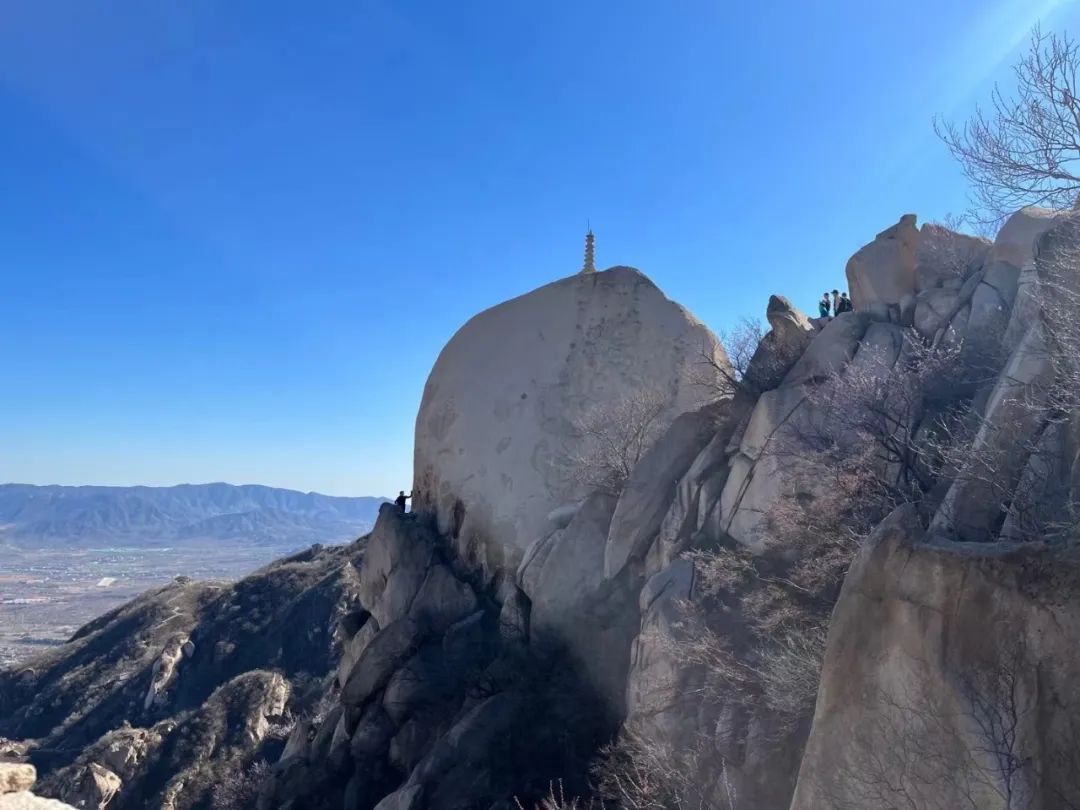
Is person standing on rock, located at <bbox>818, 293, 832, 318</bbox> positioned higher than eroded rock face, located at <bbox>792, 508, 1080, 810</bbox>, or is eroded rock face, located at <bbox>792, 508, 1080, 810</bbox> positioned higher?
person standing on rock, located at <bbox>818, 293, 832, 318</bbox>

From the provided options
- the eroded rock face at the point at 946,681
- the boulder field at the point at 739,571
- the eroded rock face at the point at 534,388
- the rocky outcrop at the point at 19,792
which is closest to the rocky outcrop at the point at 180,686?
the boulder field at the point at 739,571

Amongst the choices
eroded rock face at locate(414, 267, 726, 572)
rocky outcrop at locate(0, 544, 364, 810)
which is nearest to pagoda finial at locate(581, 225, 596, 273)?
eroded rock face at locate(414, 267, 726, 572)

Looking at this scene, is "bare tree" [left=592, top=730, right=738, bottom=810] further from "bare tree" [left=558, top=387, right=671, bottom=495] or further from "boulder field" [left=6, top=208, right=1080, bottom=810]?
"bare tree" [left=558, top=387, right=671, bottom=495]

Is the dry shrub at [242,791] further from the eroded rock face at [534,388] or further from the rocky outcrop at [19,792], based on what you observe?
the rocky outcrop at [19,792]

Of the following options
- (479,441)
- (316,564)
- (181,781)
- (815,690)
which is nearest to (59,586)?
(316,564)

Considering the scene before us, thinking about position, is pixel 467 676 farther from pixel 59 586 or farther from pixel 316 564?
pixel 59 586

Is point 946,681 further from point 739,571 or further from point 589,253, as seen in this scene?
point 589,253

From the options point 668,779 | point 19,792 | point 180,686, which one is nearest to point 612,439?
point 668,779
